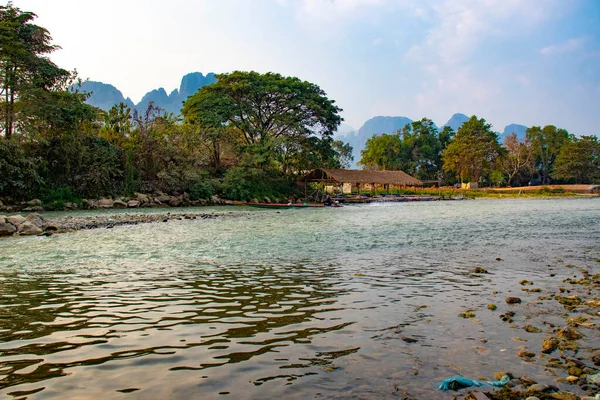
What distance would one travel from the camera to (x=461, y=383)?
315 centimetres

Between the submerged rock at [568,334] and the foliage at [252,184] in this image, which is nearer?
the submerged rock at [568,334]

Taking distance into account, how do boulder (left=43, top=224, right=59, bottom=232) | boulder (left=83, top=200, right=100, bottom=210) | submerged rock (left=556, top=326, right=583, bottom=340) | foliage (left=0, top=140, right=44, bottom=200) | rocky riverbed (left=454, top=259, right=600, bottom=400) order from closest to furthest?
rocky riverbed (left=454, top=259, right=600, bottom=400) → submerged rock (left=556, top=326, right=583, bottom=340) → boulder (left=43, top=224, right=59, bottom=232) → foliage (left=0, top=140, right=44, bottom=200) → boulder (left=83, top=200, right=100, bottom=210)

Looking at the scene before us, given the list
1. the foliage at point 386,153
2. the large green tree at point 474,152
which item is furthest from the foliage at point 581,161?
the foliage at point 386,153

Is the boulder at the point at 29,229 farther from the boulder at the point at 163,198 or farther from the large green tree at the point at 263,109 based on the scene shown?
the large green tree at the point at 263,109

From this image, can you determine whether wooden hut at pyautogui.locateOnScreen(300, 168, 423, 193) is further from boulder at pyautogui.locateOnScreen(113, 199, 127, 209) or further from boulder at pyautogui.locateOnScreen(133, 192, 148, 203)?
boulder at pyautogui.locateOnScreen(113, 199, 127, 209)

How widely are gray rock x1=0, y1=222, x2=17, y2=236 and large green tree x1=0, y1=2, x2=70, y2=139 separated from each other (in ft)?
50.2

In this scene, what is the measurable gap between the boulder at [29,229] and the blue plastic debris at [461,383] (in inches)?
606

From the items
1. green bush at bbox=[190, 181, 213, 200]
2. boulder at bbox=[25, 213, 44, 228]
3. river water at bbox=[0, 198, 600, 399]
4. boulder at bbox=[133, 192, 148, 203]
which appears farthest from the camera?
green bush at bbox=[190, 181, 213, 200]

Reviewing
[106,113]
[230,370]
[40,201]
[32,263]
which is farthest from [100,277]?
[106,113]

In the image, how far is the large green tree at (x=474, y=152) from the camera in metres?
68.1

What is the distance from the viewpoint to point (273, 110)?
44062 mm

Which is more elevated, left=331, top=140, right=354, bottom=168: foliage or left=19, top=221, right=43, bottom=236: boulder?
left=331, top=140, right=354, bottom=168: foliage

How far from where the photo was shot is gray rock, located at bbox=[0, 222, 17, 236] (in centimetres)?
1405

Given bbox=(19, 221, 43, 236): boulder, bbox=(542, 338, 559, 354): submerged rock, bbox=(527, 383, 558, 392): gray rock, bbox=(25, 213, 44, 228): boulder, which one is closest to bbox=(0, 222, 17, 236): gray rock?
bbox=(19, 221, 43, 236): boulder
